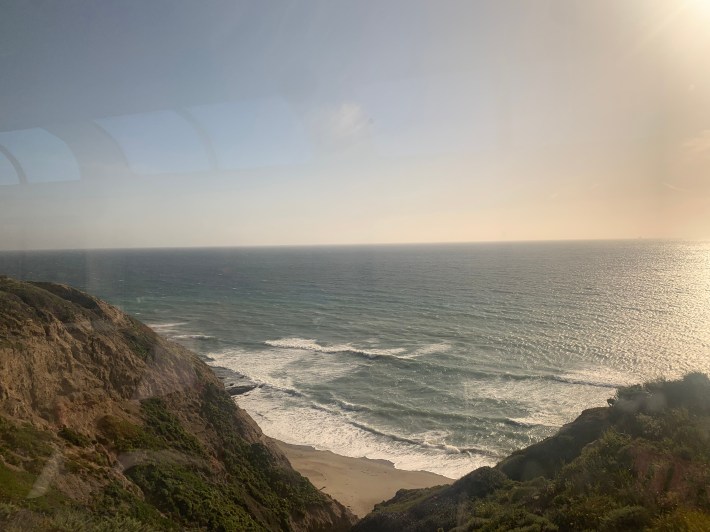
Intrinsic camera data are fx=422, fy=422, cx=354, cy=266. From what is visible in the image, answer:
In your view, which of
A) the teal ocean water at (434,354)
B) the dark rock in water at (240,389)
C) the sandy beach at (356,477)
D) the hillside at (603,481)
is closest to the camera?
the hillside at (603,481)

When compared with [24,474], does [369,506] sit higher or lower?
lower

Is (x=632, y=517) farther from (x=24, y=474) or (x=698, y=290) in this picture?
(x=698, y=290)

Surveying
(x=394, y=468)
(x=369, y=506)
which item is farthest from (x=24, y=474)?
(x=394, y=468)

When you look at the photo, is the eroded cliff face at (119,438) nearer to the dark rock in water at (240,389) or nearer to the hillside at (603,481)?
the hillside at (603,481)

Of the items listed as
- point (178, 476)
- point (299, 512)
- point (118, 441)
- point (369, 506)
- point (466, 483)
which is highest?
point (118, 441)

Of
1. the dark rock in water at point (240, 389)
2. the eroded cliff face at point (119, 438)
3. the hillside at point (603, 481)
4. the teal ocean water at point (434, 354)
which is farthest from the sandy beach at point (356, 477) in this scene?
the dark rock in water at point (240, 389)

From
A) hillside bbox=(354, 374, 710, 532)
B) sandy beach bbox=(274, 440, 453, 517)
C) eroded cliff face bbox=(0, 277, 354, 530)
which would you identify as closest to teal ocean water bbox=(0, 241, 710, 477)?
sandy beach bbox=(274, 440, 453, 517)

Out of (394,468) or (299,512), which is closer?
(299,512)
